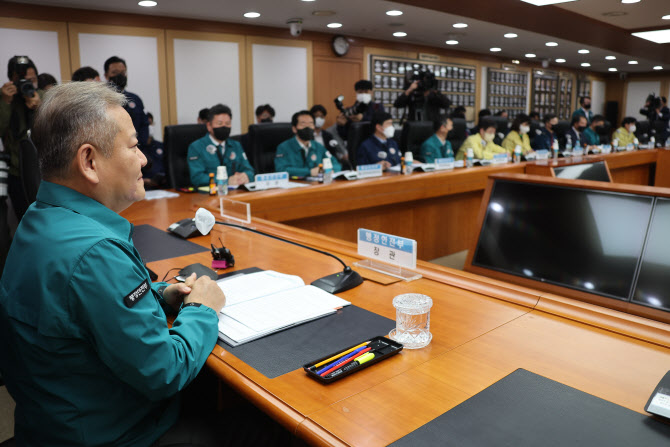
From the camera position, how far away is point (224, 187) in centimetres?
299

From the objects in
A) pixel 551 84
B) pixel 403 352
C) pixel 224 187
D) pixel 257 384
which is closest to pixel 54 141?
pixel 257 384

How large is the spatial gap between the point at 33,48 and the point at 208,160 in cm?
287

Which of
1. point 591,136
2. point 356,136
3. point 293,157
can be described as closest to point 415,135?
point 356,136

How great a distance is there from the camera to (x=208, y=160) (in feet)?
12.2

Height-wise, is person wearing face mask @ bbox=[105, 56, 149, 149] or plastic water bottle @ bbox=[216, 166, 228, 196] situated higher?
person wearing face mask @ bbox=[105, 56, 149, 149]

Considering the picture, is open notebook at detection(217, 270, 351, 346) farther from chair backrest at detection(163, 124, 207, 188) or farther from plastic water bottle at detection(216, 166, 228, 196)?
chair backrest at detection(163, 124, 207, 188)

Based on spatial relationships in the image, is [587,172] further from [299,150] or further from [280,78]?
[280,78]

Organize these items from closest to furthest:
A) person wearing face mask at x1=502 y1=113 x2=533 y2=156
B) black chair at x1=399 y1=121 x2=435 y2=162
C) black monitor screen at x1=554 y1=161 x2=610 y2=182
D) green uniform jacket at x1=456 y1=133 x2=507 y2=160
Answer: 1. black monitor screen at x1=554 y1=161 x2=610 y2=182
2. black chair at x1=399 y1=121 x2=435 y2=162
3. green uniform jacket at x1=456 y1=133 x2=507 y2=160
4. person wearing face mask at x1=502 y1=113 x2=533 y2=156

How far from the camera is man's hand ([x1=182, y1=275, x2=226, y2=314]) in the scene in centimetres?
117

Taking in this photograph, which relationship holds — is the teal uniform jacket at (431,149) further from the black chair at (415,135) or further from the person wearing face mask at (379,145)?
the person wearing face mask at (379,145)

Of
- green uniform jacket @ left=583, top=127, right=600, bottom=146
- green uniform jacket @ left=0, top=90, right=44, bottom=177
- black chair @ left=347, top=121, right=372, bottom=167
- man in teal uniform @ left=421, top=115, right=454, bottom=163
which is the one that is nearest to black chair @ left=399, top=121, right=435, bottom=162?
man in teal uniform @ left=421, top=115, right=454, bottom=163

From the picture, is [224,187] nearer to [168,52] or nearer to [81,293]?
[81,293]

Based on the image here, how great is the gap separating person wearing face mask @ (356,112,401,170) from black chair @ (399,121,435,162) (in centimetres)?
24

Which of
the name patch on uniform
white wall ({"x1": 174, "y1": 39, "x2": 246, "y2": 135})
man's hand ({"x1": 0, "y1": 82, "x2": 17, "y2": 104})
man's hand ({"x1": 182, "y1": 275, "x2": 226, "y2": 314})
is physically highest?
white wall ({"x1": 174, "y1": 39, "x2": 246, "y2": 135})
